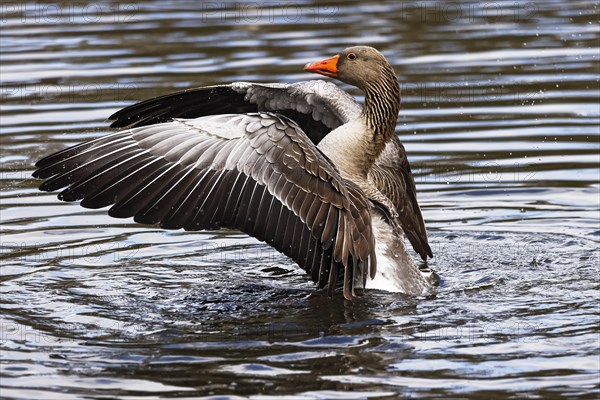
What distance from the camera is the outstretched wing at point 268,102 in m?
11.0

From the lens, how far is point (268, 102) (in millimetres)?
11312

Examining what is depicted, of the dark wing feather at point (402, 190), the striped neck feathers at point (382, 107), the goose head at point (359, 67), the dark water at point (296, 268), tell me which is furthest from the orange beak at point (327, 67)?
the dark water at point (296, 268)

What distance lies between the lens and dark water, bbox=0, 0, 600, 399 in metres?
7.72

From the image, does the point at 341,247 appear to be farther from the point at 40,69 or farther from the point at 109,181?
the point at 40,69

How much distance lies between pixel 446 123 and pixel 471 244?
423cm

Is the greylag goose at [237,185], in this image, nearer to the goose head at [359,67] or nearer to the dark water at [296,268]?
the dark water at [296,268]

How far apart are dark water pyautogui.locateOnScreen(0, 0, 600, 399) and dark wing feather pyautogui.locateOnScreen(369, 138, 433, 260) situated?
0.90 ft

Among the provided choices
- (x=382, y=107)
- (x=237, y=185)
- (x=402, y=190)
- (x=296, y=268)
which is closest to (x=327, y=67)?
(x=382, y=107)

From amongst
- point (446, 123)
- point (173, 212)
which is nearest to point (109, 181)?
point (173, 212)

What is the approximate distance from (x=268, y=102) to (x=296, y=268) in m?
1.68

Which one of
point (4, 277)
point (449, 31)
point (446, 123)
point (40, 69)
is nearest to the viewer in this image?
point (4, 277)

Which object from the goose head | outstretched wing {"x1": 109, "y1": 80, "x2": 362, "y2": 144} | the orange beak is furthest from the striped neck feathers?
outstretched wing {"x1": 109, "y1": 80, "x2": 362, "y2": 144}

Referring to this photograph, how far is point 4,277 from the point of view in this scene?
10.1 m

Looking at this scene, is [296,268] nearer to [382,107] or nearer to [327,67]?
[382,107]
